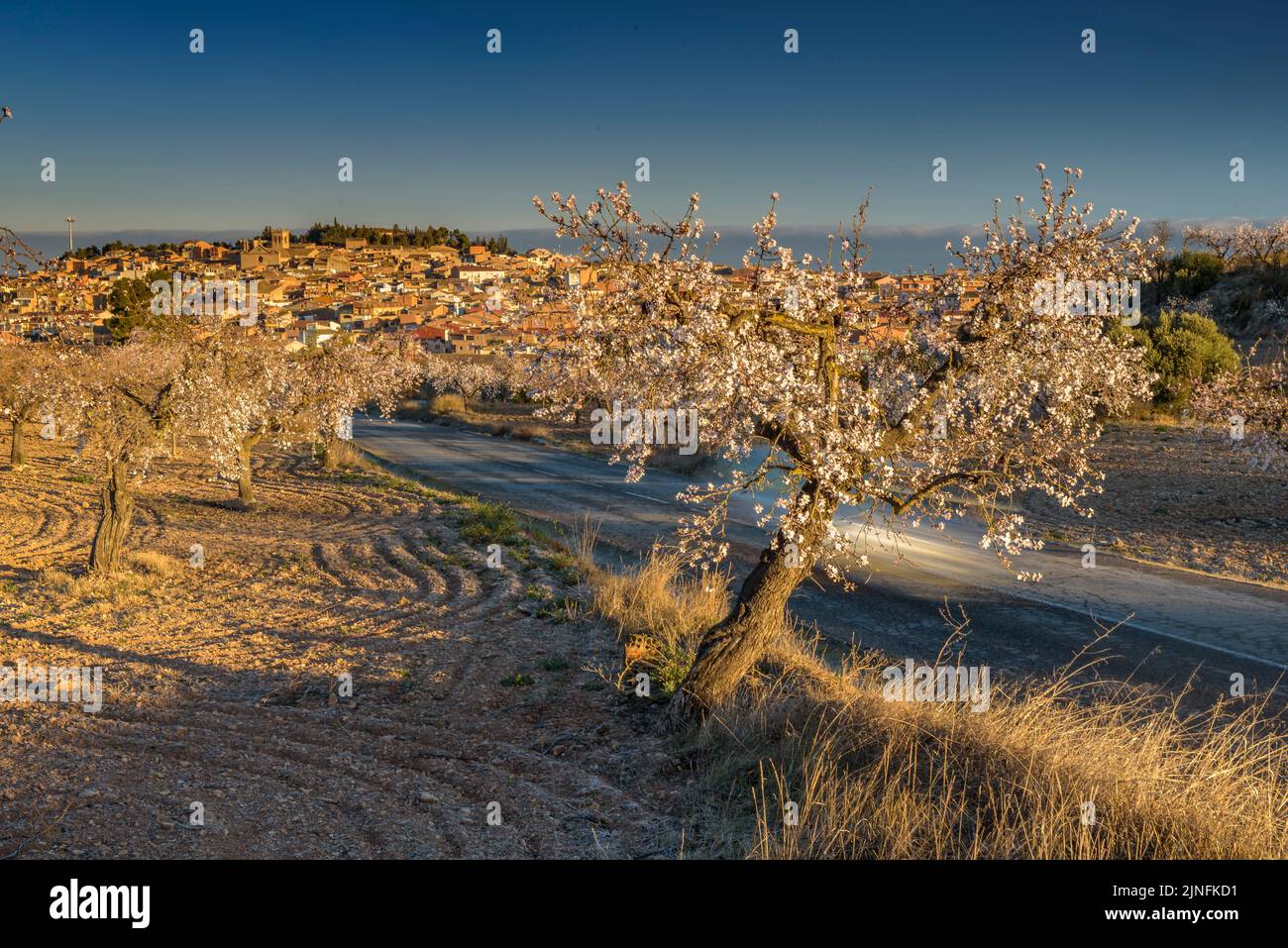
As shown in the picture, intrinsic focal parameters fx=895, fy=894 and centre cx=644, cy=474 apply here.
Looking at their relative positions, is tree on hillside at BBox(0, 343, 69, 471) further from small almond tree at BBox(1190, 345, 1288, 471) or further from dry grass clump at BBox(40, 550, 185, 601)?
small almond tree at BBox(1190, 345, 1288, 471)

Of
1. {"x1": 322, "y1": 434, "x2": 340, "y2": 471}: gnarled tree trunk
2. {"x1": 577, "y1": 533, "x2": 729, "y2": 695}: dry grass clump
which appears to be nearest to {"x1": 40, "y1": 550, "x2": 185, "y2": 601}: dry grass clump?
{"x1": 577, "y1": 533, "x2": 729, "y2": 695}: dry grass clump

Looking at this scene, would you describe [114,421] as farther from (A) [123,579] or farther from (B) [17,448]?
(B) [17,448]

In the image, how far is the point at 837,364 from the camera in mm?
6691

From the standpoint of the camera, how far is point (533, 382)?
655cm

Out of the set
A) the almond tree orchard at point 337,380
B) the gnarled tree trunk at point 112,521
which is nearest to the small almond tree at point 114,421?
the gnarled tree trunk at point 112,521

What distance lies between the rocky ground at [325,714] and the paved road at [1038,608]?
3778 mm

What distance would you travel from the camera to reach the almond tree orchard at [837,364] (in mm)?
6160

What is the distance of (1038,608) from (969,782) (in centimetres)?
715

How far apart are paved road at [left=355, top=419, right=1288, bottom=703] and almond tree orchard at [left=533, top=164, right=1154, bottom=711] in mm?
4055

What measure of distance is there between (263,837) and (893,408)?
5.91 m

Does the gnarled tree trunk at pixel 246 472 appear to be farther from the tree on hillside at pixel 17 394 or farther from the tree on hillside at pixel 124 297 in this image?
the tree on hillside at pixel 124 297

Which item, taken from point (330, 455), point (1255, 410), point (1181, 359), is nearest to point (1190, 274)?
point (1181, 359)

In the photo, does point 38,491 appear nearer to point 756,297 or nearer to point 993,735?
point 756,297

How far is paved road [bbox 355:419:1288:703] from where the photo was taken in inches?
401
